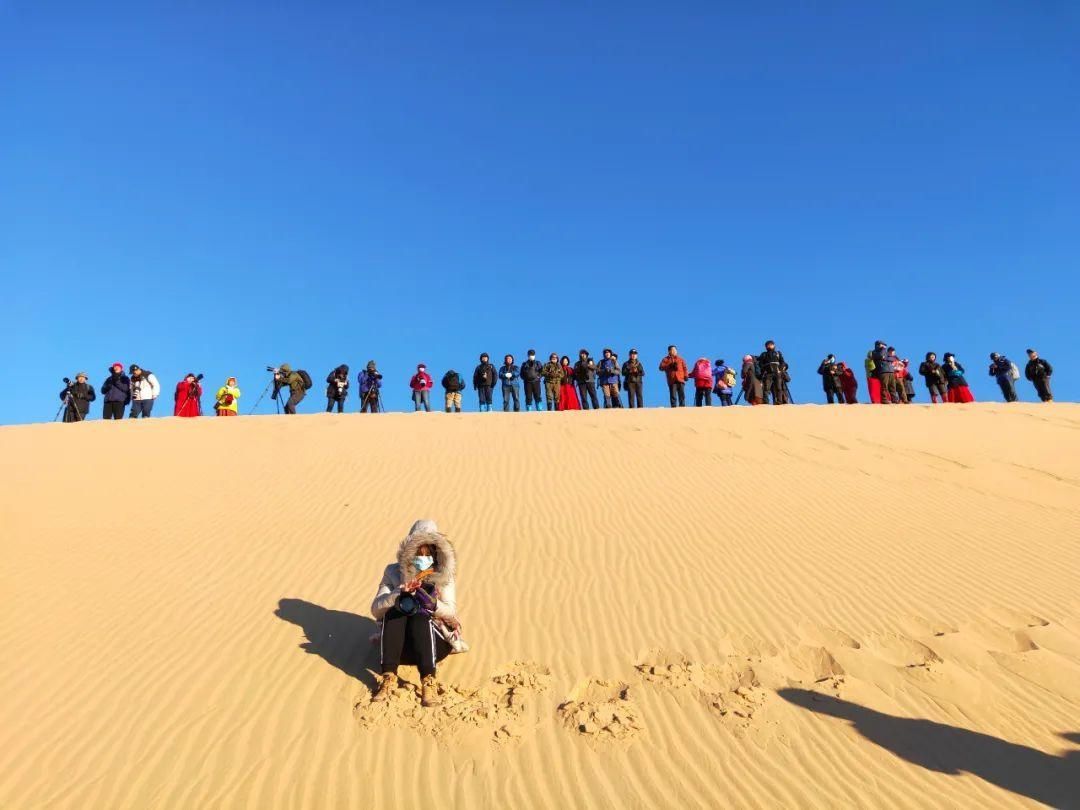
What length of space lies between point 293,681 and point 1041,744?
17.4 feet

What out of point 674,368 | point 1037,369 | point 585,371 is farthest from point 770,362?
point 1037,369

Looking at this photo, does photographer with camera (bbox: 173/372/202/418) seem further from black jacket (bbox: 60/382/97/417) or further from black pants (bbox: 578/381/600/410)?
black pants (bbox: 578/381/600/410)

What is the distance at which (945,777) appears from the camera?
4.06 m

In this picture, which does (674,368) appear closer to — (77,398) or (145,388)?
(145,388)

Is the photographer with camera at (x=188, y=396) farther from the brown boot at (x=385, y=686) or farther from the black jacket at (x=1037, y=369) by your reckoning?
the black jacket at (x=1037, y=369)

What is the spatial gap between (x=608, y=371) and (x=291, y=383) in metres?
8.60

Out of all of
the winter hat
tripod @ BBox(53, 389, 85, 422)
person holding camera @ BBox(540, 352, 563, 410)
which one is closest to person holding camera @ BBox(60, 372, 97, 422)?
tripod @ BBox(53, 389, 85, 422)

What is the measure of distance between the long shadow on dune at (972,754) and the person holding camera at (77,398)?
1861 centimetres

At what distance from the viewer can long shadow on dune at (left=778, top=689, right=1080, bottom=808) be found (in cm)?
397

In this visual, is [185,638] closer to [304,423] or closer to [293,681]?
[293,681]

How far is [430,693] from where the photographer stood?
4.83 metres

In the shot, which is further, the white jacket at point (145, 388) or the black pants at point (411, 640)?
the white jacket at point (145, 388)

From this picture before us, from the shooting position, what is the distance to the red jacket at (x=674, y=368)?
1791 cm

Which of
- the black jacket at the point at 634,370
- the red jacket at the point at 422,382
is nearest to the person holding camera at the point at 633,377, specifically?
the black jacket at the point at 634,370
